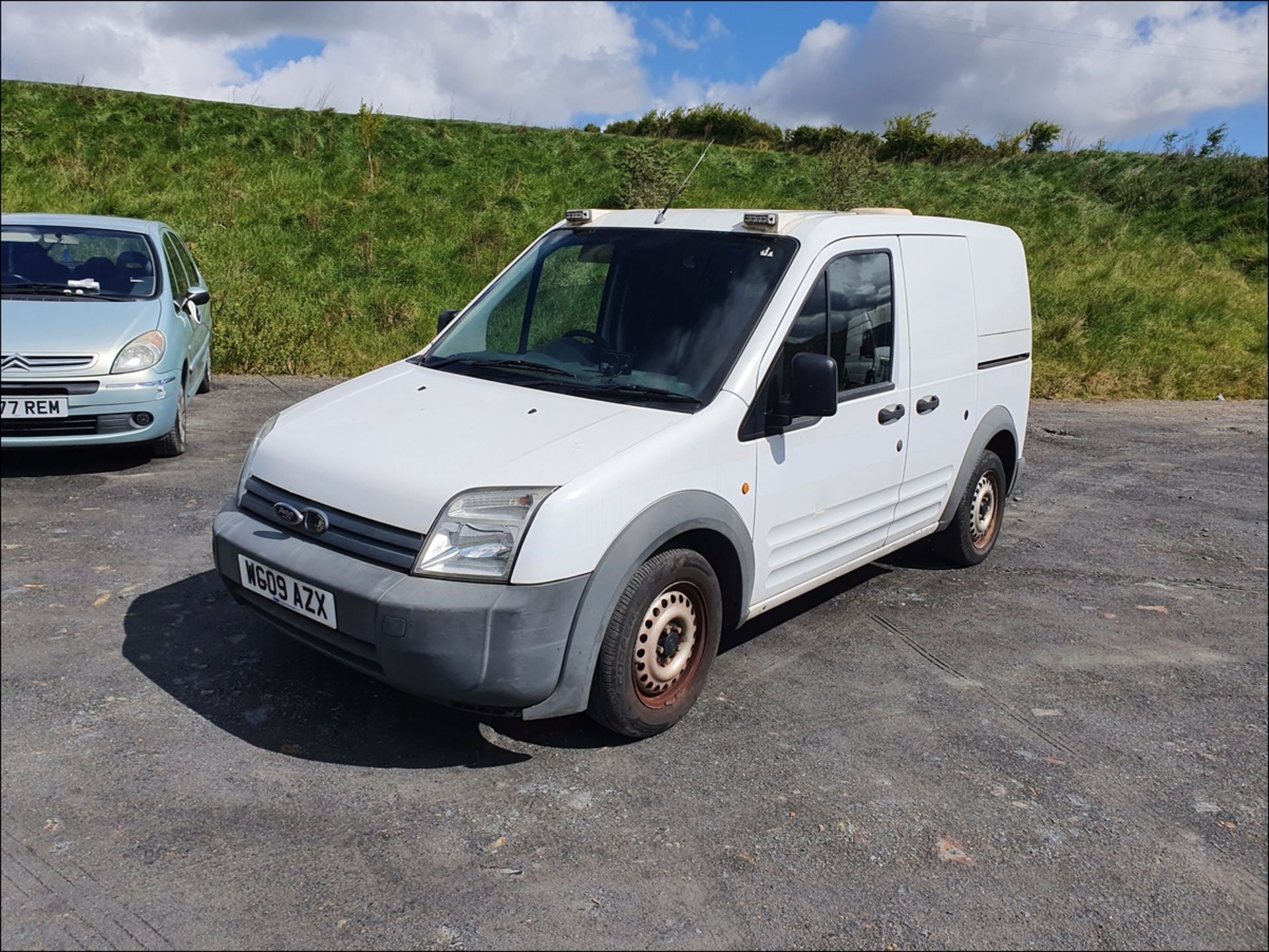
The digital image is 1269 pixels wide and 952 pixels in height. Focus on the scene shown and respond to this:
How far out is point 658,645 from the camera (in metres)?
→ 3.68

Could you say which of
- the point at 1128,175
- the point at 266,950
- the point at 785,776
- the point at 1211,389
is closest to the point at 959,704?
the point at 785,776

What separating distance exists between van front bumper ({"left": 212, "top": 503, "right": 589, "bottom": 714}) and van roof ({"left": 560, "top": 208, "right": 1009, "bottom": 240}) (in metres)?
1.96

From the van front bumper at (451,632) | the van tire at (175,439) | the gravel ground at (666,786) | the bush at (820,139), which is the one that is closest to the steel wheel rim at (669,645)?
the gravel ground at (666,786)

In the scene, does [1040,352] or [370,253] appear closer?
[1040,352]

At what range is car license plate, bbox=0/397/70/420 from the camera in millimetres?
6293

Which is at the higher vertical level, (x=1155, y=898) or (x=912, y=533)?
(x=912, y=533)

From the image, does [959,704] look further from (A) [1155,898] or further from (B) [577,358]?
(B) [577,358]

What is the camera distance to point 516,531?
3188mm

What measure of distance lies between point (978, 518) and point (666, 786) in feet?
10.9

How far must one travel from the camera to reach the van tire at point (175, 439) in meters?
7.21

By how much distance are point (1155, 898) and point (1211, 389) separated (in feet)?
42.8

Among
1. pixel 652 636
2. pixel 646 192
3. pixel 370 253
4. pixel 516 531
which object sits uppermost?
pixel 646 192

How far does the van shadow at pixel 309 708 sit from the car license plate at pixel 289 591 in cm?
49

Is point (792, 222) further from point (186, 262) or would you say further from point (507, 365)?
point (186, 262)
